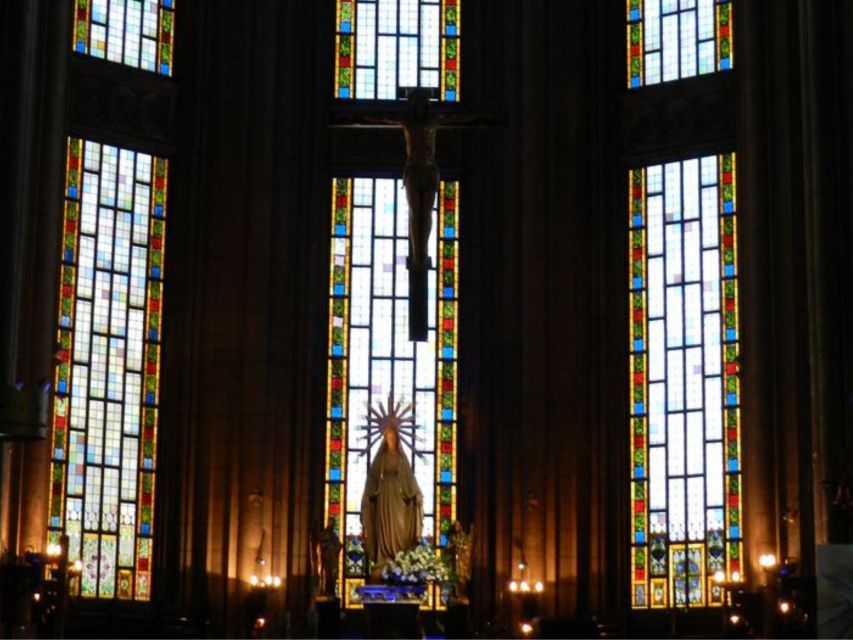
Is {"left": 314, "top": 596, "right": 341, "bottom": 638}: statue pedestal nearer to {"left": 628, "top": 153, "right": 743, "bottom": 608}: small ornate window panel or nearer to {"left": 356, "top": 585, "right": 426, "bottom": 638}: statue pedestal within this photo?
{"left": 356, "top": 585, "right": 426, "bottom": 638}: statue pedestal

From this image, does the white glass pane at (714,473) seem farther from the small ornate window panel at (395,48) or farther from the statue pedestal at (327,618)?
the small ornate window panel at (395,48)

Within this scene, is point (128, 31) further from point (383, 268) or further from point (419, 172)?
point (419, 172)

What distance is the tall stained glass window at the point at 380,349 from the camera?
28.9m

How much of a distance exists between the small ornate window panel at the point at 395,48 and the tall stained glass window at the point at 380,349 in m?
1.58

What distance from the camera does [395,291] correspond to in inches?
1169

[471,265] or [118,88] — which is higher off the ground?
[118,88]

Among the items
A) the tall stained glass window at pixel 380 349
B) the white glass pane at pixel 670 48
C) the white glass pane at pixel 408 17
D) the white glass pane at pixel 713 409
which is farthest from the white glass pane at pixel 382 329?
the white glass pane at pixel 670 48

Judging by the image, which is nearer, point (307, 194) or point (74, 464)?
point (74, 464)

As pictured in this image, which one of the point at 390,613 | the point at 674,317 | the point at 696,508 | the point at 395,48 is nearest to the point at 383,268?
the point at 395,48

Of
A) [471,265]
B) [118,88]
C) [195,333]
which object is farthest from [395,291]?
[118,88]

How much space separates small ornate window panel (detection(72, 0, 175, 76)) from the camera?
28.9 m

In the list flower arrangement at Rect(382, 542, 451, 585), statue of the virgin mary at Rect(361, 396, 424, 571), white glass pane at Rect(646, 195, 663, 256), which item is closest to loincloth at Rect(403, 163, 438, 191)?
statue of the virgin mary at Rect(361, 396, 424, 571)

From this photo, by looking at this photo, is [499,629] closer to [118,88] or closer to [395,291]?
[395,291]

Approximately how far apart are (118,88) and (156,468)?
5.69 m
